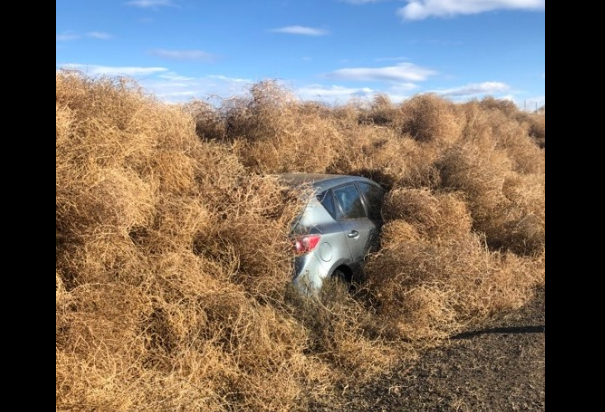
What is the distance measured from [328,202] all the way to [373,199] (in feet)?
4.47

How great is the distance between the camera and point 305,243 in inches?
216

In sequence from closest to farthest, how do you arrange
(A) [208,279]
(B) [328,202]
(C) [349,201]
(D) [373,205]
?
1. (A) [208,279]
2. (B) [328,202]
3. (C) [349,201]
4. (D) [373,205]

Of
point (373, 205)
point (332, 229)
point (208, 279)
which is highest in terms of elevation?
point (373, 205)

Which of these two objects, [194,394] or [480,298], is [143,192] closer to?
[194,394]

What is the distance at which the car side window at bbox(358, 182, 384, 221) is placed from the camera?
7.11 m

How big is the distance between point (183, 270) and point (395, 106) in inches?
420

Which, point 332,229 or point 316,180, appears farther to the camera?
point 316,180

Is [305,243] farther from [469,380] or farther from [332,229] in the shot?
[469,380]

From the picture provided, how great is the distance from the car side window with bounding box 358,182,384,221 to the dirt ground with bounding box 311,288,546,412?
2.09m

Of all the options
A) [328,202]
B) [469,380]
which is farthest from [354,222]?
[469,380]

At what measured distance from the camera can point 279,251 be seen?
17.7ft

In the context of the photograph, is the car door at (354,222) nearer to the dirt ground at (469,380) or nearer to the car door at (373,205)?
the car door at (373,205)
